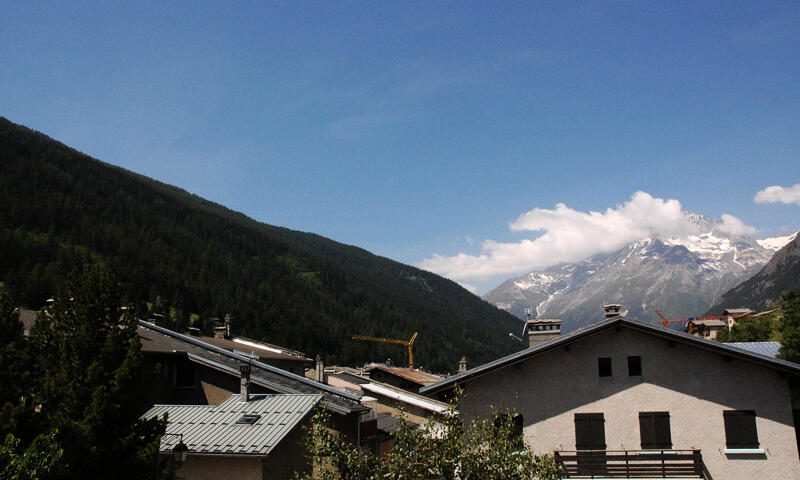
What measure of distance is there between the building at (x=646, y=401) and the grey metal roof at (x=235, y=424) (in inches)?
195

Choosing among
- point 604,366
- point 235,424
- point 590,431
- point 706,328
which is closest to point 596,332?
point 604,366

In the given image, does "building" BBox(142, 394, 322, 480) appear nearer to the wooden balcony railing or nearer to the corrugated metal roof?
the wooden balcony railing

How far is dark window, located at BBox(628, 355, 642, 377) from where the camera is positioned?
22000mm

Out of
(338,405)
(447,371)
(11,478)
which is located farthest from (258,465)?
(447,371)

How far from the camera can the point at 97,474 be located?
14.8 meters

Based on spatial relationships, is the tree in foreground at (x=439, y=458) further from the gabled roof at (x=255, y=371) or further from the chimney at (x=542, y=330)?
the chimney at (x=542, y=330)

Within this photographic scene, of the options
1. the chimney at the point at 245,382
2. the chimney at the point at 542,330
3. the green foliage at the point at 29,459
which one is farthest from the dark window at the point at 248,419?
the chimney at the point at 542,330

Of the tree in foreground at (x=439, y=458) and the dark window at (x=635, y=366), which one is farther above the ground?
the dark window at (x=635, y=366)

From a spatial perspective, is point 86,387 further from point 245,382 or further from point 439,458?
point 439,458

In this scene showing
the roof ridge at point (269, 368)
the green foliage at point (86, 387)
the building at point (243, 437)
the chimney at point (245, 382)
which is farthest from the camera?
the roof ridge at point (269, 368)

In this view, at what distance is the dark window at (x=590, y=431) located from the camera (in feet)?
70.1

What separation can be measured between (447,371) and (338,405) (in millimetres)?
169818

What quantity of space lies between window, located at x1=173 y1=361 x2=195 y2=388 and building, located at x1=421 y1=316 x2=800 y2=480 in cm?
1129

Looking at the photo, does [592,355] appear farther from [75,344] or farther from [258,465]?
[75,344]
